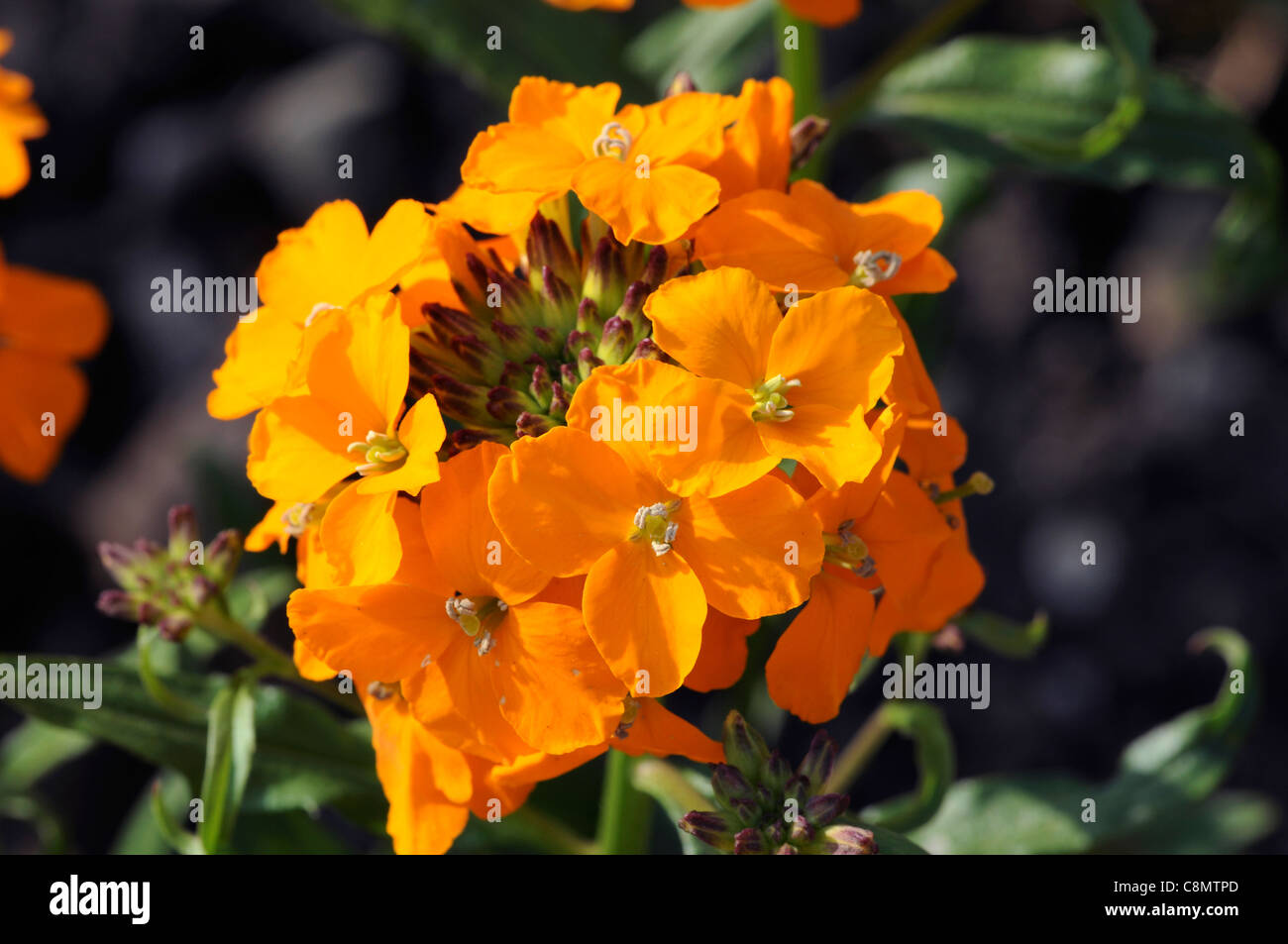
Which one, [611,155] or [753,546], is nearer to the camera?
[753,546]

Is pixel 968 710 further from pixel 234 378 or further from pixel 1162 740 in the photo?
pixel 234 378

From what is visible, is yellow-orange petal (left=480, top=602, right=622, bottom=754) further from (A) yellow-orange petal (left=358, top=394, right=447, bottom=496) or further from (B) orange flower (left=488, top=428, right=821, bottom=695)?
A: (A) yellow-orange petal (left=358, top=394, right=447, bottom=496)

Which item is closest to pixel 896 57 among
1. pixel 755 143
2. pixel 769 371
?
pixel 755 143

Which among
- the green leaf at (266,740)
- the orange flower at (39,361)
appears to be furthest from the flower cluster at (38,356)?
the green leaf at (266,740)

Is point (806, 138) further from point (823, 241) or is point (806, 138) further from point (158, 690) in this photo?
point (158, 690)

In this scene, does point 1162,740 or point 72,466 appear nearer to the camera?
point 1162,740

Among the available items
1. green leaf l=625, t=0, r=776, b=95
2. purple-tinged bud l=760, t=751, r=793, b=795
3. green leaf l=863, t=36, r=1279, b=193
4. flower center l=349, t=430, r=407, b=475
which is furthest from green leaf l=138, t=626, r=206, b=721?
green leaf l=863, t=36, r=1279, b=193

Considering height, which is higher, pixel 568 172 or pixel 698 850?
pixel 568 172

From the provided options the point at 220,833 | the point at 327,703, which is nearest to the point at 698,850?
the point at 220,833
